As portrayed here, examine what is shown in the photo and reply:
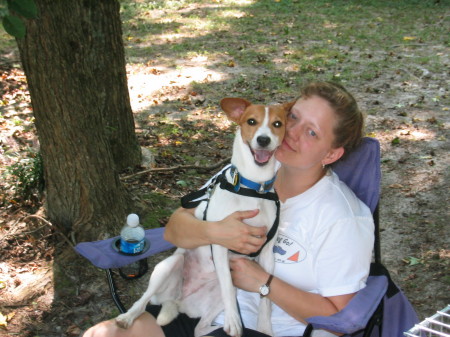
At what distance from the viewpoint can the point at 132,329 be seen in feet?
8.66

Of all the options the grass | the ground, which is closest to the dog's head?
the ground

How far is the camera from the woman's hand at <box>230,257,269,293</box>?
2.52 meters

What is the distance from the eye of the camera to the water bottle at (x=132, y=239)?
2988mm

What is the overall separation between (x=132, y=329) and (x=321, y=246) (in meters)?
1.04

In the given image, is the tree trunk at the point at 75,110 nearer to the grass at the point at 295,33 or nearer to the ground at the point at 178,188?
the ground at the point at 178,188

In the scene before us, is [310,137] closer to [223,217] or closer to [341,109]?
[341,109]

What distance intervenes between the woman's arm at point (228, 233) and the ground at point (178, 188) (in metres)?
1.51

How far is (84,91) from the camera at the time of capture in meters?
3.75

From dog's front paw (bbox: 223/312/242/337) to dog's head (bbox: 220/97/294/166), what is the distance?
76 centimetres

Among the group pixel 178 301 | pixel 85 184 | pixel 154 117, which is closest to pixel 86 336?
pixel 178 301

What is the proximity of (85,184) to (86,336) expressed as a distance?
62.3 inches

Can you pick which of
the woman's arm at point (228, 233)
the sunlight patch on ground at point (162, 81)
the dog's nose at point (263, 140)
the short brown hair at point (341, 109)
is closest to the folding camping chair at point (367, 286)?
the short brown hair at point (341, 109)

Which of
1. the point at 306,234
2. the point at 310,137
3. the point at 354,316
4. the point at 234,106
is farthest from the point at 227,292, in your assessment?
the point at 234,106

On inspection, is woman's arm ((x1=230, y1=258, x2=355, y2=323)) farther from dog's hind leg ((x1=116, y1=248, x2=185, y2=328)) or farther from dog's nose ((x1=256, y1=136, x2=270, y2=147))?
dog's nose ((x1=256, y1=136, x2=270, y2=147))
